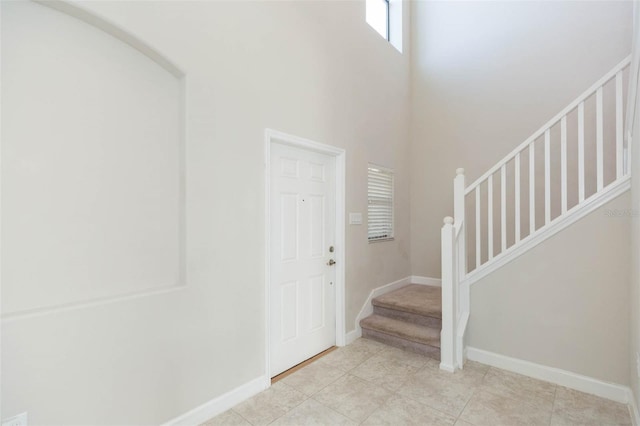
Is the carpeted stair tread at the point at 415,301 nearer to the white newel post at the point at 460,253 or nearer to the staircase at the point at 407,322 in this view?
the staircase at the point at 407,322

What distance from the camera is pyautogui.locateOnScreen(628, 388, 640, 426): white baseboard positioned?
2028 millimetres

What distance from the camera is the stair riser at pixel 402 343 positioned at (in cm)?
309

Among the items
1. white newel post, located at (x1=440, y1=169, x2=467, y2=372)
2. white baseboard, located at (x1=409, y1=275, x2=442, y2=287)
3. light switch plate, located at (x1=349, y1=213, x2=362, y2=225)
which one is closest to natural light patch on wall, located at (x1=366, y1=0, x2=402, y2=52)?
light switch plate, located at (x1=349, y1=213, x2=362, y2=225)

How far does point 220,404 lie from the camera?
7.34 ft

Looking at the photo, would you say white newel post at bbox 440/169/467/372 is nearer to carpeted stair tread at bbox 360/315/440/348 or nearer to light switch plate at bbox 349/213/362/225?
carpeted stair tread at bbox 360/315/440/348

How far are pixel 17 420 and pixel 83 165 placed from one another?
1.30m

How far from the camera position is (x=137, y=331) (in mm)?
1856

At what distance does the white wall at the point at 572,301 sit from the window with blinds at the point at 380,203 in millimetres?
Result: 1500

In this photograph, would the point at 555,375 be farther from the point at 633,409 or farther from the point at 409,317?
the point at 409,317

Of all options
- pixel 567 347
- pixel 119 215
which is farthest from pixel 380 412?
pixel 119 215

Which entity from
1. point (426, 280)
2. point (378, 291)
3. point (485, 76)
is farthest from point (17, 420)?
point (485, 76)

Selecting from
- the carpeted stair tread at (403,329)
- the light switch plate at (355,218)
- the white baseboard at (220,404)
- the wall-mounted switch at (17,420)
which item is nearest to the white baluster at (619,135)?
the carpeted stair tread at (403,329)

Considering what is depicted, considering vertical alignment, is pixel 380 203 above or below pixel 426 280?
above

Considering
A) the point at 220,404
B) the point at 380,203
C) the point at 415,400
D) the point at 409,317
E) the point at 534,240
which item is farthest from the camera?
the point at 380,203
